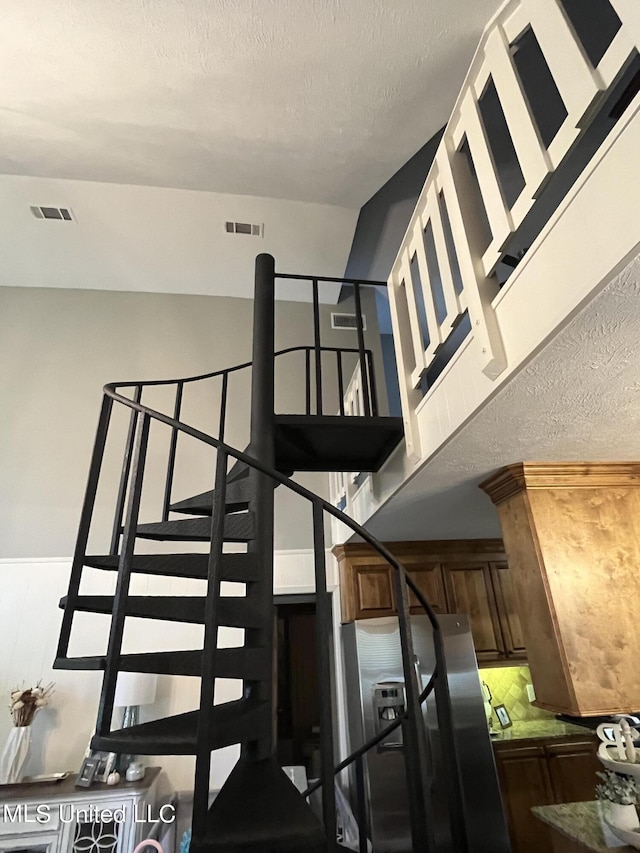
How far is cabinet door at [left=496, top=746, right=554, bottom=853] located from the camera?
3.10 meters

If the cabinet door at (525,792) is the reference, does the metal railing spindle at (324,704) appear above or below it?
above

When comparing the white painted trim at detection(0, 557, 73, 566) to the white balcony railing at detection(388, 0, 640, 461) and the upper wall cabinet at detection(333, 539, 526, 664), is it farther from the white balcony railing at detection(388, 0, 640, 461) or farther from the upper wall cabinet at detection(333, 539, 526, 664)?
the white balcony railing at detection(388, 0, 640, 461)

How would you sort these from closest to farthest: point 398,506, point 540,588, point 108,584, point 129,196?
point 540,588, point 398,506, point 108,584, point 129,196

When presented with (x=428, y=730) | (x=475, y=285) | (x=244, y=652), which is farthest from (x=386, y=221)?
(x=428, y=730)

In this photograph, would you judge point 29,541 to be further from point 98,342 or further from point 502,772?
point 502,772

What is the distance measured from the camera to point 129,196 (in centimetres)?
437

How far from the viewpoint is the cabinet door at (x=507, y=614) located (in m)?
3.79

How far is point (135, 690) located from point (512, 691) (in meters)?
3.05

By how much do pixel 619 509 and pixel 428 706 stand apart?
1.98m

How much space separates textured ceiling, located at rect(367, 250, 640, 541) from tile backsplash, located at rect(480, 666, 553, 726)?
2.03 m

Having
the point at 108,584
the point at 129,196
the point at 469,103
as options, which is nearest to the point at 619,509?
the point at 469,103

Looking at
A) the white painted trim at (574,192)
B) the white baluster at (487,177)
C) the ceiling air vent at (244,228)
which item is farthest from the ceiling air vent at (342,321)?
the white painted trim at (574,192)

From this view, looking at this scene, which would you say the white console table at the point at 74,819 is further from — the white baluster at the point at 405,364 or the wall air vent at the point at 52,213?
the wall air vent at the point at 52,213

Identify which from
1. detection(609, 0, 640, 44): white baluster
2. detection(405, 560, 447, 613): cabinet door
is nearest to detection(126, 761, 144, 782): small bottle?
detection(405, 560, 447, 613): cabinet door
